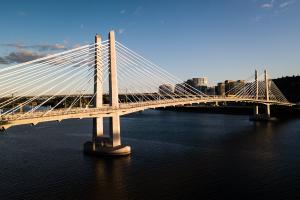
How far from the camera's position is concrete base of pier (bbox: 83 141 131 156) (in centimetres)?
3112

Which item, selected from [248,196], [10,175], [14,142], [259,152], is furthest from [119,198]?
[14,142]

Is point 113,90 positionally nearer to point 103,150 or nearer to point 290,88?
point 103,150

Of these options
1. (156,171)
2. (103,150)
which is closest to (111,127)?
(103,150)

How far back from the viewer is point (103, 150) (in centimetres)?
3152

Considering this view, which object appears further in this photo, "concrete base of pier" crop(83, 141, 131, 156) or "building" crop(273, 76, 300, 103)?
"building" crop(273, 76, 300, 103)

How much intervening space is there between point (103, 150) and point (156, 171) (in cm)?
754

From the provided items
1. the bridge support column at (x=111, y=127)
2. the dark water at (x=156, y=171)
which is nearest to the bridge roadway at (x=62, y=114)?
the bridge support column at (x=111, y=127)

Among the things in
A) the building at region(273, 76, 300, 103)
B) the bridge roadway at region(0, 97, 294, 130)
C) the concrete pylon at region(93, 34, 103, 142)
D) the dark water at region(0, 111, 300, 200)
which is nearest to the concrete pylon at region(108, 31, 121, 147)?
the bridge roadway at region(0, 97, 294, 130)

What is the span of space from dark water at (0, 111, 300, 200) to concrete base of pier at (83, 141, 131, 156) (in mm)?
894

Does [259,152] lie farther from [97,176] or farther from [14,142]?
[14,142]

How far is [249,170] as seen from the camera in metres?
26.5

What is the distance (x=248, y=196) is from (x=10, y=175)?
1689cm

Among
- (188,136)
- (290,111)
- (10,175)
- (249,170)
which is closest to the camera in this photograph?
(10,175)

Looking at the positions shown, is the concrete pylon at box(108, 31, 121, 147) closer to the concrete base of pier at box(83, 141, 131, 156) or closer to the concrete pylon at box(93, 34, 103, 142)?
the concrete base of pier at box(83, 141, 131, 156)
